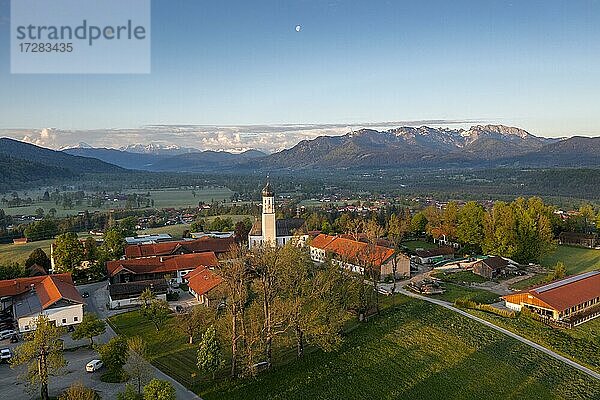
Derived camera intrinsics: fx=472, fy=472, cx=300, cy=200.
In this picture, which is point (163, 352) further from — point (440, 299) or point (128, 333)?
point (440, 299)

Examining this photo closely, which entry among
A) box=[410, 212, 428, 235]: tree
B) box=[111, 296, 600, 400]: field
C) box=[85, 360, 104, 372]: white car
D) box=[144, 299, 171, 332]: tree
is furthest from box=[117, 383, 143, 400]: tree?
box=[410, 212, 428, 235]: tree

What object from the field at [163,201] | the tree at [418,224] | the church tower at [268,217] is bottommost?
the field at [163,201]

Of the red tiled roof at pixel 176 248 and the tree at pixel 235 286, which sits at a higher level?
the tree at pixel 235 286

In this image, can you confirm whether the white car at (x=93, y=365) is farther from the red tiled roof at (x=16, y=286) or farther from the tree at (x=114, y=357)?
the red tiled roof at (x=16, y=286)

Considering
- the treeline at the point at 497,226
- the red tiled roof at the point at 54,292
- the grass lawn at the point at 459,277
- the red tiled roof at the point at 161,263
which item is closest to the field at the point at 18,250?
the red tiled roof at the point at 161,263

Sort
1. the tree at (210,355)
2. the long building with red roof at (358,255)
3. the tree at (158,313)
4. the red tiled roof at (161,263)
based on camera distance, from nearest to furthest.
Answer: the tree at (210,355) → the tree at (158,313) → the long building with red roof at (358,255) → the red tiled roof at (161,263)

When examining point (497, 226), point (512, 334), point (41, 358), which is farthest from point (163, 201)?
point (512, 334)

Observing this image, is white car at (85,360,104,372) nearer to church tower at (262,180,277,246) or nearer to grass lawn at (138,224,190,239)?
church tower at (262,180,277,246)
